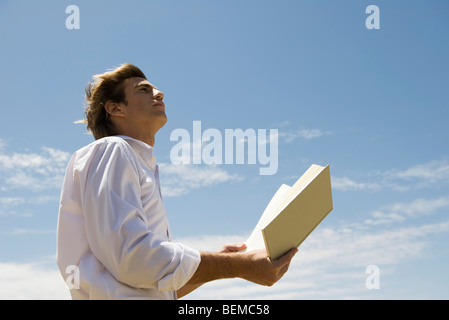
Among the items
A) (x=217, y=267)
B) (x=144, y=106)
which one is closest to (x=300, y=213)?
(x=217, y=267)

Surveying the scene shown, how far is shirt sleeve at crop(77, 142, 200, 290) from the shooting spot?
2.45 m

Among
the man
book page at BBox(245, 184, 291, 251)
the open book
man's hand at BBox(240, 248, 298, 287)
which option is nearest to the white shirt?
the man

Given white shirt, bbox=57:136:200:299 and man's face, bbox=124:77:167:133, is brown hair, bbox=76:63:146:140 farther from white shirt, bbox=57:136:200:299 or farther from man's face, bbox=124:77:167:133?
white shirt, bbox=57:136:200:299

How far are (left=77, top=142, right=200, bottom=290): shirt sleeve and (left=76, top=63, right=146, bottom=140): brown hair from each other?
1164 mm

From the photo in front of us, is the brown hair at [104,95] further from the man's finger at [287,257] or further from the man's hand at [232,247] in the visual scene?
the man's finger at [287,257]

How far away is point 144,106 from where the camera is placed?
369 centimetres

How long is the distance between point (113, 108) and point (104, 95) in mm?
209

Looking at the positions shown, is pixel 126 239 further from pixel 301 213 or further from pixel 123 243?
pixel 301 213

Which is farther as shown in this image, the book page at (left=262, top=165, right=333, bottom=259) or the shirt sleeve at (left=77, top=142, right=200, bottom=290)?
the book page at (left=262, top=165, right=333, bottom=259)

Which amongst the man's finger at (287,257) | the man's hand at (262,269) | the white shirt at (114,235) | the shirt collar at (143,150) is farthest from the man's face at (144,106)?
the man's finger at (287,257)

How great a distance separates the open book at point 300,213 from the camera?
2.80 meters
